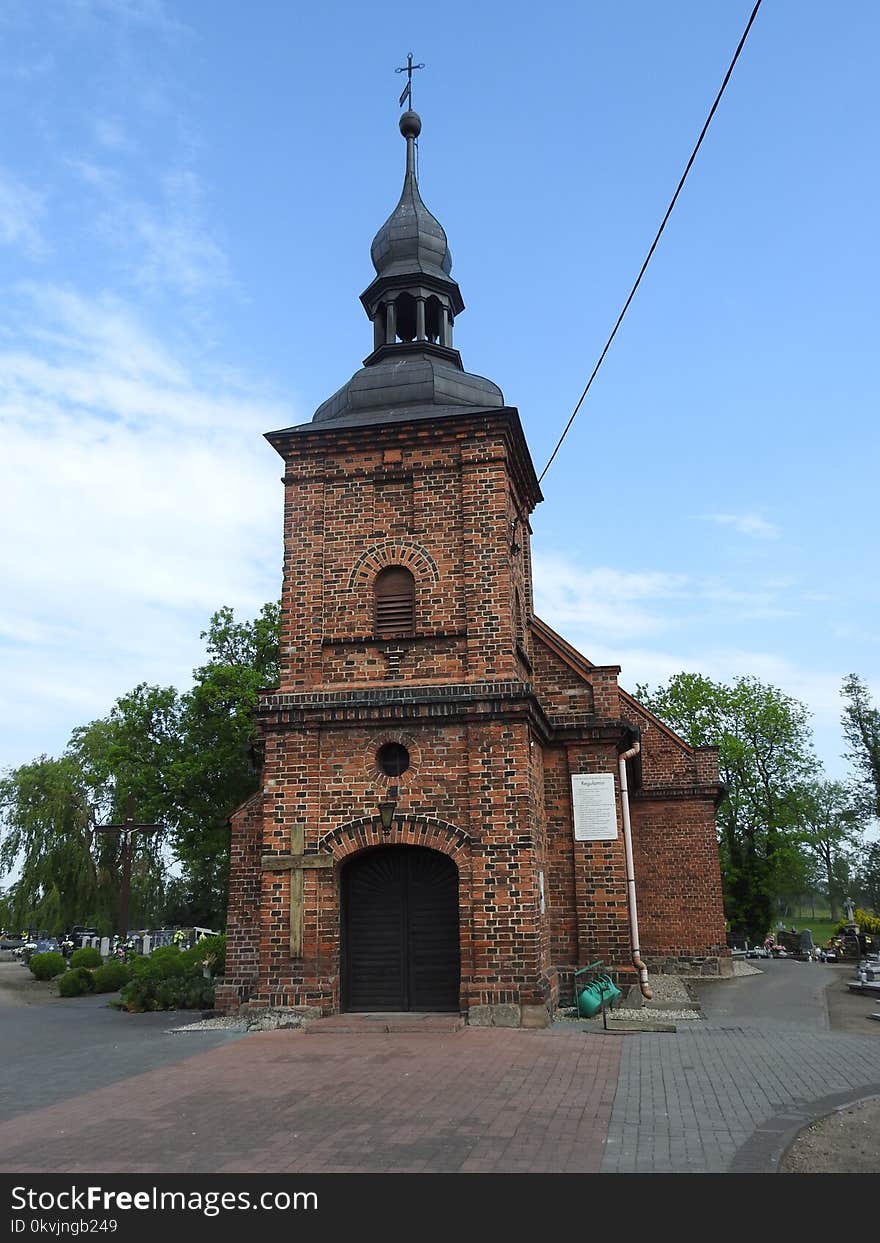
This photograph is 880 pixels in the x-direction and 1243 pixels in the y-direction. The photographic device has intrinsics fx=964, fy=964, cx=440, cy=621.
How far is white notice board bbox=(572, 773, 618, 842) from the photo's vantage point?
14.8m

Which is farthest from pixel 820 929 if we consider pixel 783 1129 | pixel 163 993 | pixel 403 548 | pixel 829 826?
pixel 783 1129

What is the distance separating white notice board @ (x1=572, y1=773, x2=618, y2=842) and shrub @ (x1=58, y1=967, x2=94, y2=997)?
1163cm

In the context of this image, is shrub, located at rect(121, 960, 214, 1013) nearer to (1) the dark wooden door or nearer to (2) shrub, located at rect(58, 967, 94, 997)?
(1) the dark wooden door

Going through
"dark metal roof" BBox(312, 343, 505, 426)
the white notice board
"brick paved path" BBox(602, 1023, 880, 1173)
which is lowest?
"brick paved path" BBox(602, 1023, 880, 1173)

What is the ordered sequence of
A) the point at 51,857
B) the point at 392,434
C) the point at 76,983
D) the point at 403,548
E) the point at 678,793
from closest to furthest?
the point at 403,548 → the point at 392,434 → the point at 76,983 → the point at 678,793 → the point at 51,857

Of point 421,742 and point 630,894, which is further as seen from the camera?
point 630,894

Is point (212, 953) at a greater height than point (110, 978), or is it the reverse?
point (212, 953)

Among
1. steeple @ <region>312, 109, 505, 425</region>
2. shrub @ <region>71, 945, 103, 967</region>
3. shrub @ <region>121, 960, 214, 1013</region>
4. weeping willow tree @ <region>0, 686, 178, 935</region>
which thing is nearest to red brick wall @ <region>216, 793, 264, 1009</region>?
shrub @ <region>121, 960, 214, 1013</region>

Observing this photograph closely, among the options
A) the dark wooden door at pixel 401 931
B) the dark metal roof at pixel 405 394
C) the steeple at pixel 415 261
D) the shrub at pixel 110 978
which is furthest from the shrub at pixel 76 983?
the steeple at pixel 415 261

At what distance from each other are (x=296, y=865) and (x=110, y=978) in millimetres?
9755

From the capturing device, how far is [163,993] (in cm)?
1597

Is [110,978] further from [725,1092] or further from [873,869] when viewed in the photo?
[873,869]

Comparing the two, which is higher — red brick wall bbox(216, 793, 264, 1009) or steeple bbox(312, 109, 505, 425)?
steeple bbox(312, 109, 505, 425)
